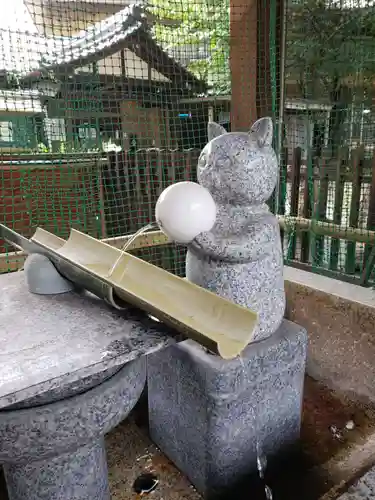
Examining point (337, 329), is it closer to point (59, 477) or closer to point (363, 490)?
point (363, 490)

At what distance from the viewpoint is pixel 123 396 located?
1084mm

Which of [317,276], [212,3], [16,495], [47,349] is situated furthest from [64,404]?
[212,3]

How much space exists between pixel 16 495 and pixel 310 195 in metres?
2.73

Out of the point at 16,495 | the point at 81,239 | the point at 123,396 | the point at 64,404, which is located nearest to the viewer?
the point at 64,404

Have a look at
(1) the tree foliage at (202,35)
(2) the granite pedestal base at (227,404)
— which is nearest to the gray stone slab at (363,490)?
(2) the granite pedestal base at (227,404)

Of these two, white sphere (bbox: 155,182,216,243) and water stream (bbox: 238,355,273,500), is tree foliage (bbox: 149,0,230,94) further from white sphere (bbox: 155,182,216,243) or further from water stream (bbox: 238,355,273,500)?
water stream (bbox: 238,355,273,500)

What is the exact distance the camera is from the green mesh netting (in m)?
2.89

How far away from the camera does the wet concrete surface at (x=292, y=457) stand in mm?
1592

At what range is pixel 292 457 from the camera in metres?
1.75

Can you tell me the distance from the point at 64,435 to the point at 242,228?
843 mm

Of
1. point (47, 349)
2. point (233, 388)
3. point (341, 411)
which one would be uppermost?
point (47, 349)

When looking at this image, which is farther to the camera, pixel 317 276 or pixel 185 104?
pixel 185 104

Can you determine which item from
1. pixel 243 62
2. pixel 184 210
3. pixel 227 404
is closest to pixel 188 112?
pixel 243 62

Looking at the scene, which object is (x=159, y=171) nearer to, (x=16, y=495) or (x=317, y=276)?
(x=317, y=276)
